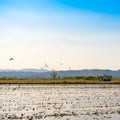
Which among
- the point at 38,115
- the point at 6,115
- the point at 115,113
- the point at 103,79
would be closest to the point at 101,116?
the point at 115,113

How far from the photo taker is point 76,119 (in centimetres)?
2383

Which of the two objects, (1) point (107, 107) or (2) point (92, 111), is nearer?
(2) point (92, 111)

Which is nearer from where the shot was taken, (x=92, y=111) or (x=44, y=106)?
(x=92, y=111)

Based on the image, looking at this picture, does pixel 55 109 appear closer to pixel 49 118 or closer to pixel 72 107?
pixel 72 107

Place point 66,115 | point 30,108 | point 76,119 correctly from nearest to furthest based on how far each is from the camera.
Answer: point 76,119 → point 66,115 → point 30,108

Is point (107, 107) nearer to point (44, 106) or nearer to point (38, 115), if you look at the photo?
point (44, 106)

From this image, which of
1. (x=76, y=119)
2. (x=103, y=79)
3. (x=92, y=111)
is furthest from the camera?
(x=103, y=79)

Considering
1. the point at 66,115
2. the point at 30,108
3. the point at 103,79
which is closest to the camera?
the point at 66,115

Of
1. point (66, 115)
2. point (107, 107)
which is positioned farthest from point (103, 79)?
point (66, 115)

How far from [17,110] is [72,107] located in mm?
4455

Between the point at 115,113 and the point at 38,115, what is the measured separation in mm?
5191

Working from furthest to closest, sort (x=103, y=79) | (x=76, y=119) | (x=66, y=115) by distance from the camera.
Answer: (x=103, y=79) → (x=66, y=115) → (x=76, y=119)

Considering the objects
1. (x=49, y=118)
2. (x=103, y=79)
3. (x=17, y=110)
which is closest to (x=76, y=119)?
(x=49, y=118)

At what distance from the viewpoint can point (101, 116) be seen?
25078mm
